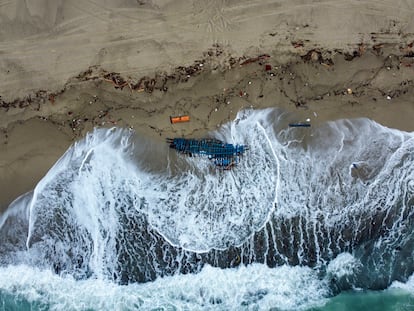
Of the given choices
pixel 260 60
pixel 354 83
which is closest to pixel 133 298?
Result: pixel 260 60

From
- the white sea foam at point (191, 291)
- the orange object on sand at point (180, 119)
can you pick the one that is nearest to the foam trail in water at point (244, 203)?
the white sea foam at point (191, 291)

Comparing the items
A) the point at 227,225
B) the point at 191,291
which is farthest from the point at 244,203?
the point at 191,291

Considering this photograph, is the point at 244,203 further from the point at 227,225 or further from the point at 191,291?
the point at 191,291

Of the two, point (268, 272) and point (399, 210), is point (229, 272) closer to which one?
point (268, 272)

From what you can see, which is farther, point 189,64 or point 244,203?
point 244,203

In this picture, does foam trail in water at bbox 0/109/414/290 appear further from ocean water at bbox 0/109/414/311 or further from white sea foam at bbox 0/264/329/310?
white sea foam at bbox 0/264/329/310

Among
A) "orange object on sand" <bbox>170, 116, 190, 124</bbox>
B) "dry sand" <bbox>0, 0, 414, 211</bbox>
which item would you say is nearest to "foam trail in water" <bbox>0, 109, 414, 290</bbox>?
"dry sand" <bbox>0, 0, 414, 211</bbox>
